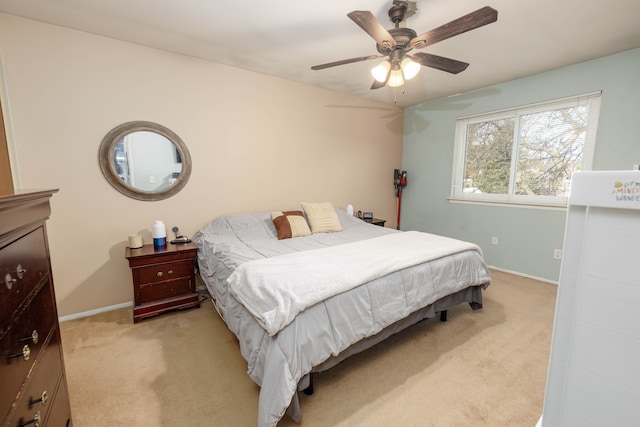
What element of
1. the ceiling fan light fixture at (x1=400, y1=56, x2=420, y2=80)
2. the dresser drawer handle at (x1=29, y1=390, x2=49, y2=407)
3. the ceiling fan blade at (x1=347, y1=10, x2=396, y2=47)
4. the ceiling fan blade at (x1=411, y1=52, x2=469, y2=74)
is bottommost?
the dresser drawer handle at (x1=29, y1=390, x2=49, y2=407)

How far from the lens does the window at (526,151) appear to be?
2.96m

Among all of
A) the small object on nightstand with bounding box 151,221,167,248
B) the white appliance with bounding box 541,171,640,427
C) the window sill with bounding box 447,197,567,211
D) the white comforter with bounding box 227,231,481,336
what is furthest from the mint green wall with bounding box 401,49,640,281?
the small object on nightstand with bounding box 151,221,167,248

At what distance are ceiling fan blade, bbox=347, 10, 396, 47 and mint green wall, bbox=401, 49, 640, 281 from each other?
2.52 meters

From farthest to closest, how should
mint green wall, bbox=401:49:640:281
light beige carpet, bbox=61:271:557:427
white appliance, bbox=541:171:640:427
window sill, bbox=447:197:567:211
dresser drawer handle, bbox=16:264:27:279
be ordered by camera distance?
window sill, bbox=447:197:567:211, mint green wall, bbox=401:49:640:281, light beige carpet, bbox=61:271:557:427, dresser drawer handle, bbox=16:264:27:279, white appliance, bbox=541:171:640:427

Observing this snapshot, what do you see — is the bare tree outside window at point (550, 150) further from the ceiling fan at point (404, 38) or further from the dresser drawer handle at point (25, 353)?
the dresser drawer handle at point (25, 353)

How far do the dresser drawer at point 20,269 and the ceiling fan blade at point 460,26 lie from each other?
2.11 m

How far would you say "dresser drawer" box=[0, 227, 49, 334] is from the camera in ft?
2.39

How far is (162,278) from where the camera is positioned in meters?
2.41

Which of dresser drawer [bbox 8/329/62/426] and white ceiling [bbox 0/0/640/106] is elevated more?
white ceiling [bbox 0/0/640/106]

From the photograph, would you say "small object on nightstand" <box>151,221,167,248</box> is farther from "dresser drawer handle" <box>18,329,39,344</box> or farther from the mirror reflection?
"dresser drawer handle" <box>18,329,39,344</box>

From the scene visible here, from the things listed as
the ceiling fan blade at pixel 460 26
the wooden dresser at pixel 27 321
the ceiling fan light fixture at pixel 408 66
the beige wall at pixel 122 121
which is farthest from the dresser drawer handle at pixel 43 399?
the ceiling fan light fixture at pixel 408 66

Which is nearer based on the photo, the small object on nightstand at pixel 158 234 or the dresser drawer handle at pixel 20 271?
the dresser drawer handle at pixel 20 271

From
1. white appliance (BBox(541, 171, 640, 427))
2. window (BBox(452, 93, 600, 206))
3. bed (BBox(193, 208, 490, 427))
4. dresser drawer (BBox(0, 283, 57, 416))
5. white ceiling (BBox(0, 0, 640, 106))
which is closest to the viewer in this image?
white appliance (BBox(541, 171, 640, 427))

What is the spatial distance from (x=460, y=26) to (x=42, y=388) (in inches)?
98.8
